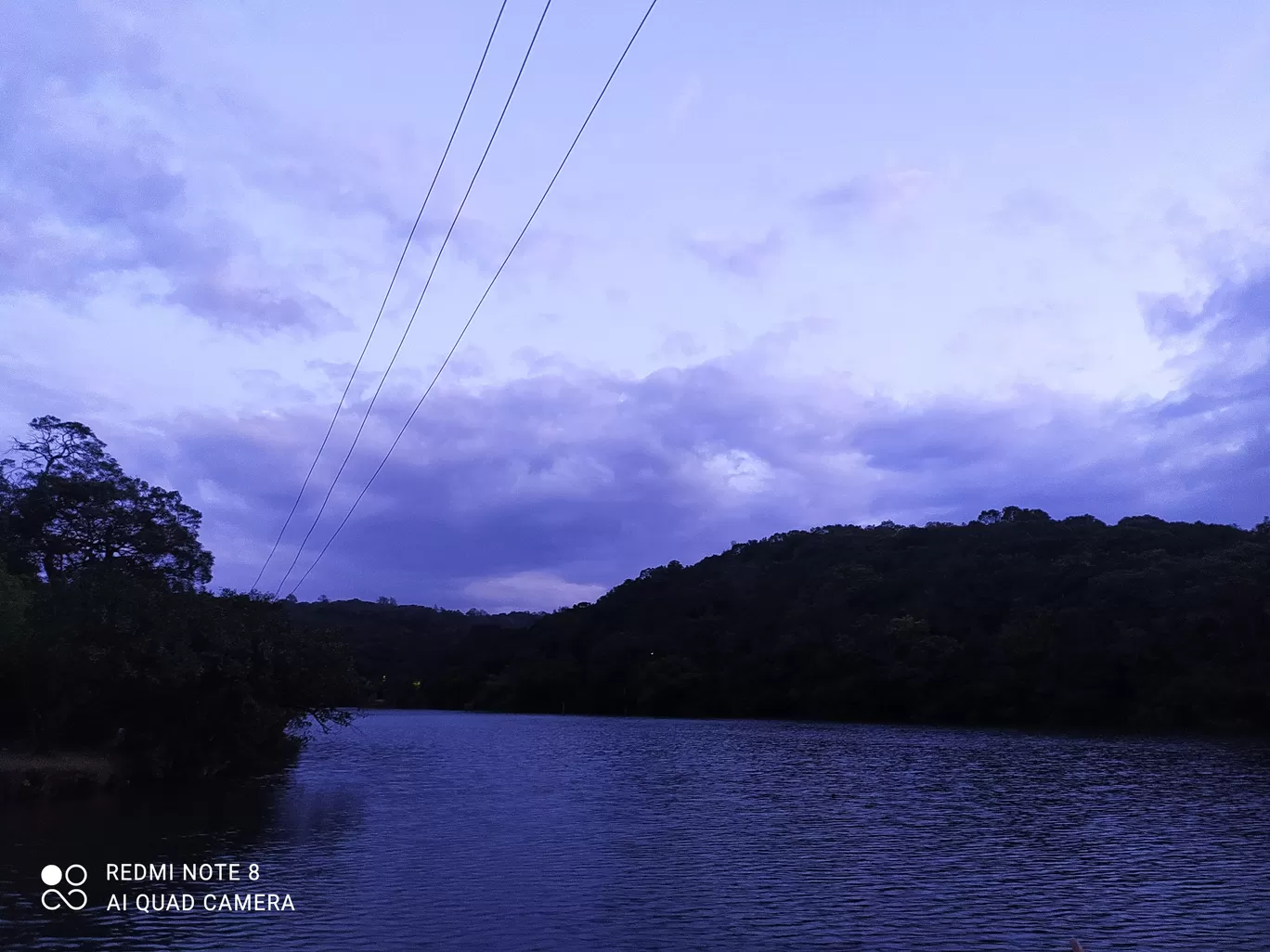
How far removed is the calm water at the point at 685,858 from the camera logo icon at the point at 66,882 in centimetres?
23

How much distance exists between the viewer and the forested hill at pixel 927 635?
88.9 m

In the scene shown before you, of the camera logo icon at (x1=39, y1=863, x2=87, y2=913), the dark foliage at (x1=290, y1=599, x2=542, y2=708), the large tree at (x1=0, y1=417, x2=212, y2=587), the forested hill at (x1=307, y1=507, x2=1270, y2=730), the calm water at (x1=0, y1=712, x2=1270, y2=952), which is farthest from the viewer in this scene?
the dark foliage at (x1=290, y1=599, x2=542, y2=708)

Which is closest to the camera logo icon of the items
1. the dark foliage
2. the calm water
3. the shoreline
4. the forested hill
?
the calm water

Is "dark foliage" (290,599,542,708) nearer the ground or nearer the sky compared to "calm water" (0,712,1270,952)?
nearer the sky

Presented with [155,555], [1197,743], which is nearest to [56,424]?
[155,555]

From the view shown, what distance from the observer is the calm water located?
59.3ft

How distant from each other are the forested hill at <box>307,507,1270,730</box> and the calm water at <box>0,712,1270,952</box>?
21228mm

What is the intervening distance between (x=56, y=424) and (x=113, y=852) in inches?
1824

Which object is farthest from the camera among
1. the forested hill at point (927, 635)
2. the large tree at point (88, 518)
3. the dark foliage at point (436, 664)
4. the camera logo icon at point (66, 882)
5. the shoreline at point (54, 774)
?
the dark foliage at point (436, 664)

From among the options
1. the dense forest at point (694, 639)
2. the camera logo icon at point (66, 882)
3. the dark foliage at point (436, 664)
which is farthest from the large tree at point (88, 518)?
the dark foliage at point (436, 664)

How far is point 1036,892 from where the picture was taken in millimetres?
21562

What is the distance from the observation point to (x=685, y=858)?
25609 mm

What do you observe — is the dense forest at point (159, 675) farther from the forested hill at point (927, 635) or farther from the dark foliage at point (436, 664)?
the dark foliage at point (436, 664)

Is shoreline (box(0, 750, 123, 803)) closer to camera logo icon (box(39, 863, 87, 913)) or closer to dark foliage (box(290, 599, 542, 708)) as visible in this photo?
A: camera logo icon (box(39, 863, 87, 913))
